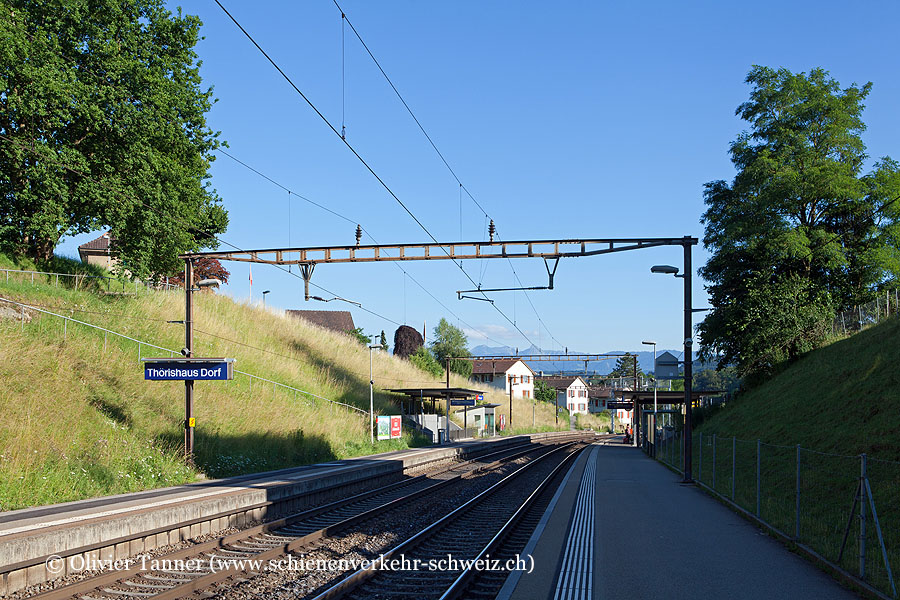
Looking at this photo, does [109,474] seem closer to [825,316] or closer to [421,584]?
[421,584]

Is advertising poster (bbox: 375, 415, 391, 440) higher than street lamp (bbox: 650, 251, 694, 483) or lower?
lower

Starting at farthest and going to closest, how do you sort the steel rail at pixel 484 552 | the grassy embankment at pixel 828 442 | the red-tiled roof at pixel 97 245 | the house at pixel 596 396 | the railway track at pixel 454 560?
the house at pixel 596 396 < the red-tiled roof at pixel 97 245 < the grassy embankment at pixel 828 442 < the railway track at pixel 454 560 < the steel rail at pixel 484 552

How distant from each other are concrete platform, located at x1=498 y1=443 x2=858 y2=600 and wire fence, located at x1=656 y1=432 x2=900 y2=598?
529 mm

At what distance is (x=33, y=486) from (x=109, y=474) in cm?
274

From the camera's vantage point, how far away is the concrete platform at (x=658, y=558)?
891 centimetres

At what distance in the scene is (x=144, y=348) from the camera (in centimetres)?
Answer: 3253

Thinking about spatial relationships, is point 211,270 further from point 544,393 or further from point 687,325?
point 544,393

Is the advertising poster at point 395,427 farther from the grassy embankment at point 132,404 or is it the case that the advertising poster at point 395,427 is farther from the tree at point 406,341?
the tree at point 406,341

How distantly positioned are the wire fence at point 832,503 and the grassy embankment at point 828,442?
0.03 metres

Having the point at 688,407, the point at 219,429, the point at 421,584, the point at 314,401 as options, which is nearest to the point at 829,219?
the point at 688,407

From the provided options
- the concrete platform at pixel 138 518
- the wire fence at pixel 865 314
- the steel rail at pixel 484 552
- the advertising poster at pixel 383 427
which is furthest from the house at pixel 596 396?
the concrete platform at pixel 138 518

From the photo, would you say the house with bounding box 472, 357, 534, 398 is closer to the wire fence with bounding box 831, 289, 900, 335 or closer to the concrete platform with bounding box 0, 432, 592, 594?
the wire fence with bounding box 831, 289, 900, 335

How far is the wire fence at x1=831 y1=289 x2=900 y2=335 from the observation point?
35.0m

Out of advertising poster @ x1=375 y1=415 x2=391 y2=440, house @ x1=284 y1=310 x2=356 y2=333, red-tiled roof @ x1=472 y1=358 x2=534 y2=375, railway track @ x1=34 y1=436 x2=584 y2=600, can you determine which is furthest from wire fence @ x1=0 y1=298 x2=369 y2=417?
red-tiled roof @ x1=472 y1=358 x2=534 y2=375
